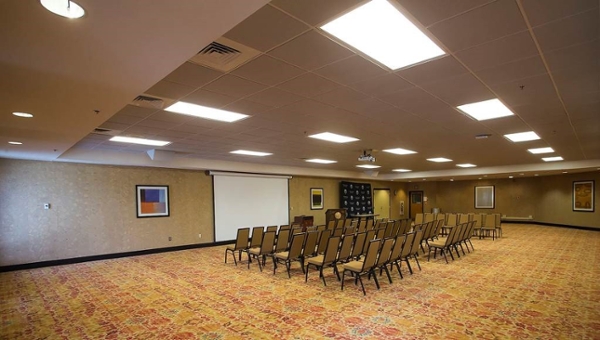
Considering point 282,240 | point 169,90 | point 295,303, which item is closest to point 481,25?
point 169,90

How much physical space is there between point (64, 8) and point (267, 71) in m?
1.77

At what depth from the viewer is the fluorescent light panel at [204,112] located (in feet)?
14.0

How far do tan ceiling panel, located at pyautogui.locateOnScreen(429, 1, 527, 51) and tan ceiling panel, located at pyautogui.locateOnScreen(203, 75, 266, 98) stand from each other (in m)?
1.94

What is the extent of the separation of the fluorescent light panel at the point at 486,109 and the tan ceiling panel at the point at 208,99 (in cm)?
336

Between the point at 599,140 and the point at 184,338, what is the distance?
9.49 metres

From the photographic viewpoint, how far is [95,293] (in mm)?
5453

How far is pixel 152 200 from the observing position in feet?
31.1

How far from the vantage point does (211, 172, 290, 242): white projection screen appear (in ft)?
36.5

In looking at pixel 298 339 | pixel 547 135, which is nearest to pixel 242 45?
pixel 298 339

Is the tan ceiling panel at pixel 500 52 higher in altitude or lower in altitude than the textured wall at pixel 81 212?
higher

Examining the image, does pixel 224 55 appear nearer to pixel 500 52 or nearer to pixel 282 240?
pixel 500 52

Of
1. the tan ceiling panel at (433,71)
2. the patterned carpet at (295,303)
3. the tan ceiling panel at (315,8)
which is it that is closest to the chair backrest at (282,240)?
the patterned carpet at (295,303)

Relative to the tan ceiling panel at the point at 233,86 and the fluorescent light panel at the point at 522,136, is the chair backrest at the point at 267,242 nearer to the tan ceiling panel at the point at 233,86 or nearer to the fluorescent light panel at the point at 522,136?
the tan ceiling panel at the point at 233,86

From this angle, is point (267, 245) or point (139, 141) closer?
point (139, 141)
